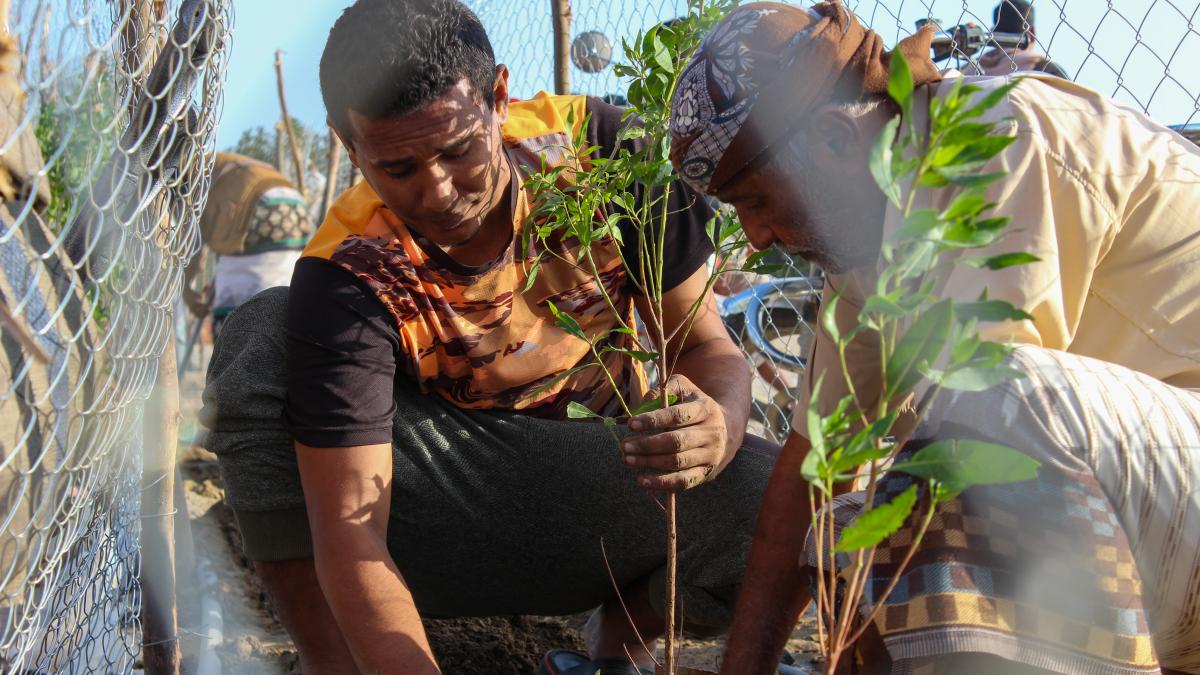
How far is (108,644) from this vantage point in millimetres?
2498

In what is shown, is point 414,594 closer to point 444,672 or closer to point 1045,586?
point 444,672

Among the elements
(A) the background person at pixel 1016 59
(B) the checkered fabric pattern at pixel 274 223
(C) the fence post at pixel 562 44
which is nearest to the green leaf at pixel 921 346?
(A) the background person at pixel 1016 59

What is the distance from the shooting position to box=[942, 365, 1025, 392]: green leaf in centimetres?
97

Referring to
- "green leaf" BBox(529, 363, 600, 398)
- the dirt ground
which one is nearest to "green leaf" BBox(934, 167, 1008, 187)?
"green leaf" BBox(529, 363, 600, 398)

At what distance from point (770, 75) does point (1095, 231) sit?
495 mm

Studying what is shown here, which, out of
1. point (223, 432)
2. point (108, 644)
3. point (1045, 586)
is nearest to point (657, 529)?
point (223, 432)

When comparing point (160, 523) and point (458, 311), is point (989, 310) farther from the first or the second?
point (160, 523)

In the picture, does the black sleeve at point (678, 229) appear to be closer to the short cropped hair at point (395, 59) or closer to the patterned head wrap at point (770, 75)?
the short cropped hair at point (395, 59)

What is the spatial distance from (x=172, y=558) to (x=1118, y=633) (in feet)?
6.48

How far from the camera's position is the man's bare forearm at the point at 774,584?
188 cm

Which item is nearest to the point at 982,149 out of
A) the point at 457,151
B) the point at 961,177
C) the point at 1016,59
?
the point at 961,177

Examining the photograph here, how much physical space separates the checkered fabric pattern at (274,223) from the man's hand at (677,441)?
4.38 m

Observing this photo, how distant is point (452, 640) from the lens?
276 cm

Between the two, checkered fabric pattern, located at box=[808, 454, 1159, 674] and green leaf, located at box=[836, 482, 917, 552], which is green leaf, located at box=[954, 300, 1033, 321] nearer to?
green leaf, located at box=[836, 482, 917, 552]
